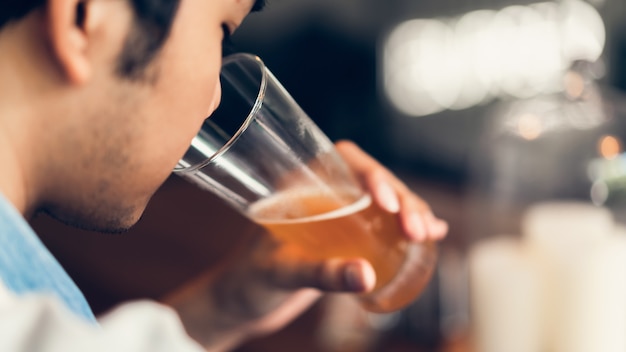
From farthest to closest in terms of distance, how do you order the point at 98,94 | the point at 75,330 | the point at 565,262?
1. the point at 565,262
2. the point at 98,94
3. the point at 75,330

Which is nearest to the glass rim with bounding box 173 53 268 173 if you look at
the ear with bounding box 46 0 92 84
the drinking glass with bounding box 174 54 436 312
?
the drinking glass with bounding box 174 54 436 312

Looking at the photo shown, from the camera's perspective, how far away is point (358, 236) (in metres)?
0.66

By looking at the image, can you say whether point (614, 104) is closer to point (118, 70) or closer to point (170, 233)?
point (170, 233)

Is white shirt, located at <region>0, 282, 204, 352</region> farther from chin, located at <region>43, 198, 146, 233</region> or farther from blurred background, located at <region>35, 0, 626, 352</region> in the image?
blurred background, located at <region>35, 0, 626, 352</region>

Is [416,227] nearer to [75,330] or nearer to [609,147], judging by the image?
[75,330]

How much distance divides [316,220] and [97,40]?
0.86ft

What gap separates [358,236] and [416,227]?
0.22 ft

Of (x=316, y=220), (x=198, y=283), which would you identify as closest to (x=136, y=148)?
(x=316, y=220)

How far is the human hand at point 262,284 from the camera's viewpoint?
750mm

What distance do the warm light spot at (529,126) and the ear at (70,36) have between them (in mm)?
1113

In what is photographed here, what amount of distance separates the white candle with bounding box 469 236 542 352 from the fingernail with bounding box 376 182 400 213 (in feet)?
1.38

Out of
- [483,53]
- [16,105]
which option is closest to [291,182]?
[16,105]

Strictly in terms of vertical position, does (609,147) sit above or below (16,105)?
below

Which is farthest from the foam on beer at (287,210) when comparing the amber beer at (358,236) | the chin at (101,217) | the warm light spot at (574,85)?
the warm light spot at (574,85)
